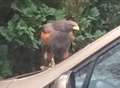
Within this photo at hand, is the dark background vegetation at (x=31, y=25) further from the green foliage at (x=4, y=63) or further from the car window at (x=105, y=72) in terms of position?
the car window at (x=105, y=72)

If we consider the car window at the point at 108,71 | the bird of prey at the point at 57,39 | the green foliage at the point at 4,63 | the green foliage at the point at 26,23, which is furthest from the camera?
the green foliage at the point at 4,63

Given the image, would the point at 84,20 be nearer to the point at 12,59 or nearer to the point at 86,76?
the point at 12,59

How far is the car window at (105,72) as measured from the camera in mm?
3162

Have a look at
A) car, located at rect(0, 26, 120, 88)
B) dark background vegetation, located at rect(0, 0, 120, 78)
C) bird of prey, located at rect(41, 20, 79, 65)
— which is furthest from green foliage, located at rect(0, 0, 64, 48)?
car, located at rect(0, 26, 120, 88)

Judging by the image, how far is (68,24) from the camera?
691 cm

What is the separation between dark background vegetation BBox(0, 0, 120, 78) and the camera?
25.0 feet

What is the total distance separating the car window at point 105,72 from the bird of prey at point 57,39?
360cm

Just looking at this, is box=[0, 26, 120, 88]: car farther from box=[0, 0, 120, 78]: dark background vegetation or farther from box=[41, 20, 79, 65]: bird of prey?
box=[0, 0, 120, 78]: dark background vegetation

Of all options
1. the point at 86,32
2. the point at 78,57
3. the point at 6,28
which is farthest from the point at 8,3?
the point at 78,57

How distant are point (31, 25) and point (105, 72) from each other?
4.58 m

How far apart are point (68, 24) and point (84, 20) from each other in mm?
1758

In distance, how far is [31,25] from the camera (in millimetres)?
7734

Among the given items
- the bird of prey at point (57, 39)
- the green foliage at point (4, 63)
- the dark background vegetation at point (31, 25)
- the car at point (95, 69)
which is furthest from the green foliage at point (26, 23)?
the car at point (95, 69)

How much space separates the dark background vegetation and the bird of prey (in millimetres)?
651
